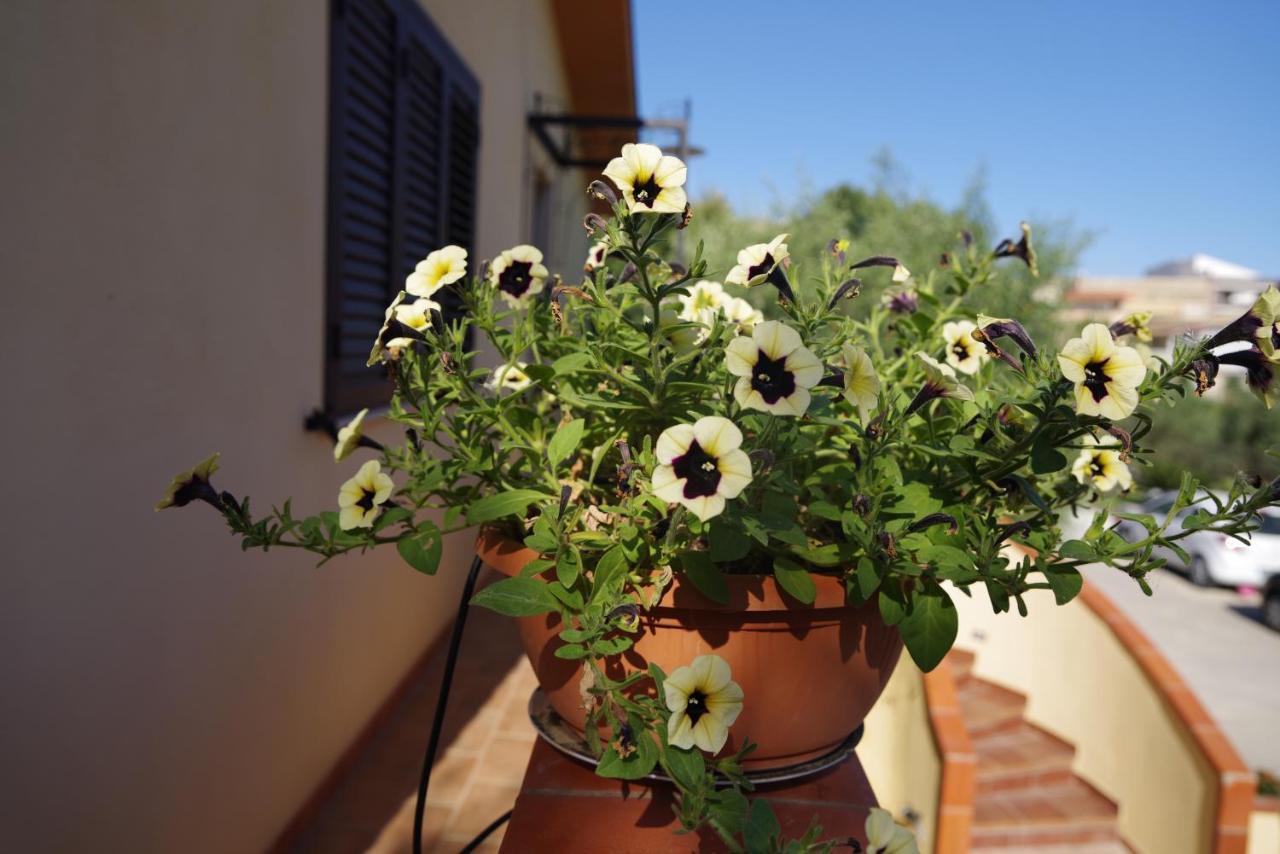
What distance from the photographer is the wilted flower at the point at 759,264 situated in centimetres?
79

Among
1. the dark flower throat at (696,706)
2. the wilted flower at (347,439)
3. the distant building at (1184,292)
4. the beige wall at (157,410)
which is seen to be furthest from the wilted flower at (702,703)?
the distant building at (1184,292)

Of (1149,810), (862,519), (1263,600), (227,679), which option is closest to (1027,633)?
(1149,810)

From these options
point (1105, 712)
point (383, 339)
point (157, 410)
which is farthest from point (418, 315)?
point (1105, 712)

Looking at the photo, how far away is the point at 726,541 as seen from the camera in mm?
739

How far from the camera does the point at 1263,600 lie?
14531 mm

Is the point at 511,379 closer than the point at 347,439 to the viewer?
No

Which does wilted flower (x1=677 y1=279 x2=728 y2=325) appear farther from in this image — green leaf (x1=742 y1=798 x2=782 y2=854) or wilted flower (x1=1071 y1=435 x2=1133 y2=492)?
green leaf (x1=742 y1=798 x2=782 y2=854)

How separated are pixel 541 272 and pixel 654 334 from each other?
0.98 feet

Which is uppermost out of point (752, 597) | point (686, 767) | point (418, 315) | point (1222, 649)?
point (418, 315)

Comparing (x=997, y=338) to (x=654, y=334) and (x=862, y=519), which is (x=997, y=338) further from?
(x=654, y=334)

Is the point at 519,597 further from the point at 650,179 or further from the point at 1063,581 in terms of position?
the point at 1063,581

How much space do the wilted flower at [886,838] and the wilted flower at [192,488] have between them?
0.67 m

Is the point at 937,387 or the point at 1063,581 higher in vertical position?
the point at 937,387

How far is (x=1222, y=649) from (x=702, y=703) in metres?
16.0
